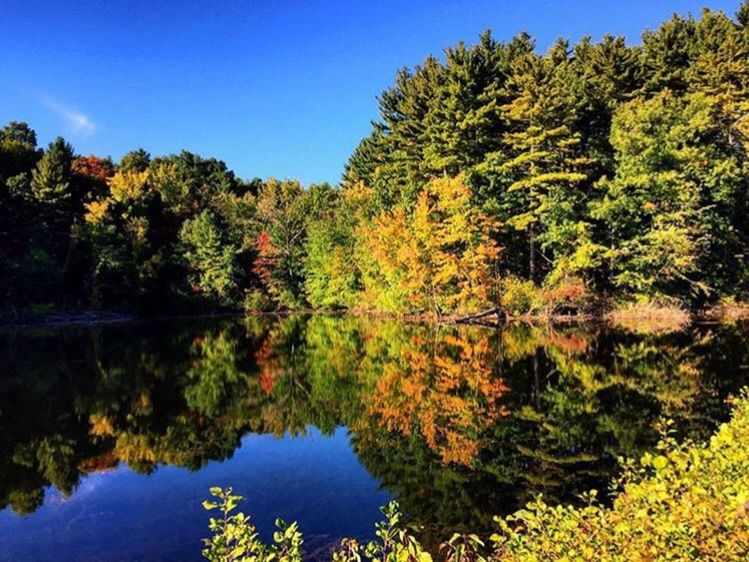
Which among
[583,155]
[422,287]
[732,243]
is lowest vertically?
[422,287]

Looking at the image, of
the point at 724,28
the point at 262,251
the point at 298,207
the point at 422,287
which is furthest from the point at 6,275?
the point at 724,28

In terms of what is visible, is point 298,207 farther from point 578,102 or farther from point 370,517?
point 370,517

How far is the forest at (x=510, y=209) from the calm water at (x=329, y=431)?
1045 cm

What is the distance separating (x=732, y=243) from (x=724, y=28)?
14.7m

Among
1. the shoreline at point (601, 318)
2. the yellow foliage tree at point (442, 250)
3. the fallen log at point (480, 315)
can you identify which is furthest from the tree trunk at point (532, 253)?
the fallen log at point (480, 315)

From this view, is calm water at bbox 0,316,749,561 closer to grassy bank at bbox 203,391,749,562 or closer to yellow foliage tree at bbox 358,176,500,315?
grassy bank at bbox 203,391,749,562

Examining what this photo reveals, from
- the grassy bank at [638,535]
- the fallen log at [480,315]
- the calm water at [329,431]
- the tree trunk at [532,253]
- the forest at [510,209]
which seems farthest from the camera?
the tree trunk at [532,253]

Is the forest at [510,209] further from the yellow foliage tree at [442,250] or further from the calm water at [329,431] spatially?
the calm water at [329,431]

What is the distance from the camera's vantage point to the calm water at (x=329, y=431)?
26.8 feet

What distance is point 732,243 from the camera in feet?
110

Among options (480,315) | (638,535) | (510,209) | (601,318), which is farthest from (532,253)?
(638,535)

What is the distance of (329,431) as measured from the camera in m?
12.8

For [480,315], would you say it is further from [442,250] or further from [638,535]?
[638,535]

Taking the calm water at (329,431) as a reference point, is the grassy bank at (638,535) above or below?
above
